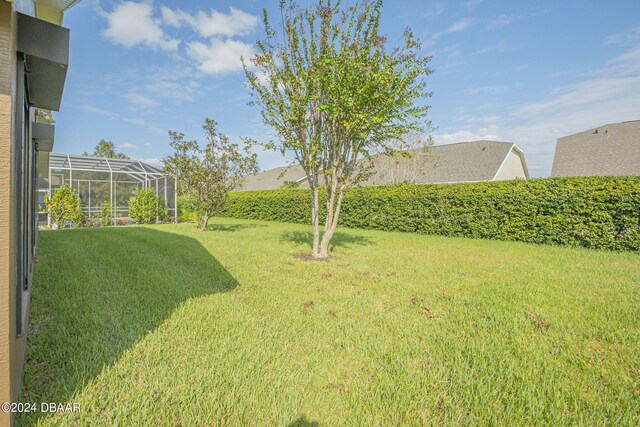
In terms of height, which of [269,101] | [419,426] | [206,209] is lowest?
[419,426]

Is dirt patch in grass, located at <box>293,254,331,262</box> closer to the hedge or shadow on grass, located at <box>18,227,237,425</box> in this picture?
shadow on grass, located at <box>18,227,237,425</box>

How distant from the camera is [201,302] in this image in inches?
150

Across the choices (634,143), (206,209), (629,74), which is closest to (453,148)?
(634,143)

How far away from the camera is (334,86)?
20.1ft

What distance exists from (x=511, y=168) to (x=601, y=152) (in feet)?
18.2

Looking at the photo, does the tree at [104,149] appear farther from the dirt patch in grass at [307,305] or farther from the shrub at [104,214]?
the dirt patch in grass at [307,305]

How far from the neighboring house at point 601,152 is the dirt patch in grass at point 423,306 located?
17587 millimetres

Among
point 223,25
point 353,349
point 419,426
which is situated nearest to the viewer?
point 419,426

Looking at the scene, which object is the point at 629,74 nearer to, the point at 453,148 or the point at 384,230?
the point at 384,230

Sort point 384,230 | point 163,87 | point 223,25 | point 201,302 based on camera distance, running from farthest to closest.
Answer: point 384,230, point 163,87, point 223,25, point 201,302

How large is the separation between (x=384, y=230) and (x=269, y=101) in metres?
9.05

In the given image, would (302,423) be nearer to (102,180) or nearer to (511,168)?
(102,180)

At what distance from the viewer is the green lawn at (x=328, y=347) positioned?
196cm

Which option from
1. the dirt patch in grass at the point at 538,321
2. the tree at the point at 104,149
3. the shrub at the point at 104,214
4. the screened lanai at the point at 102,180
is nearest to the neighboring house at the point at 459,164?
the screened lanai at the point at 102,180
